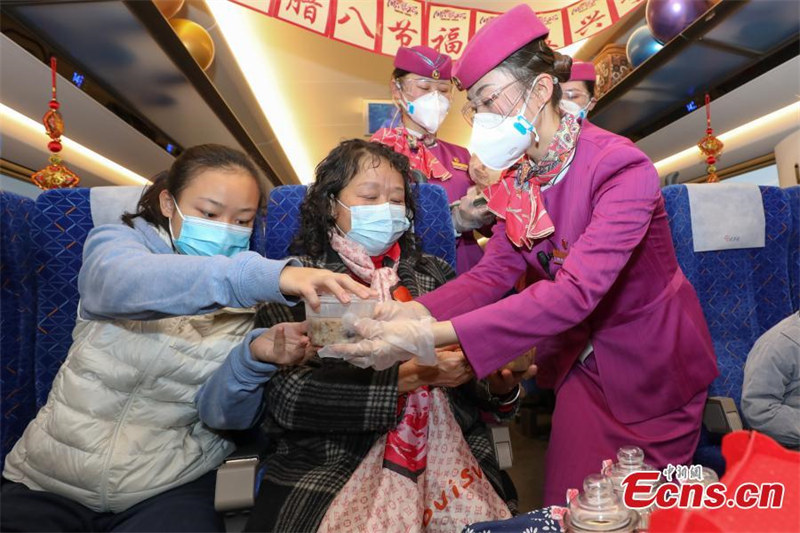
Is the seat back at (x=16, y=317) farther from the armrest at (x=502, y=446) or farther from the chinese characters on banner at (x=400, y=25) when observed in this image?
the chinese characters on banner at (x=400, y=25)

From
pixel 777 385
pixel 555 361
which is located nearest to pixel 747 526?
pixel 555 361

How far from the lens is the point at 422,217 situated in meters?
1.95

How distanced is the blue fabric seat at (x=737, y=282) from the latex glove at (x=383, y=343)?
1383 mm

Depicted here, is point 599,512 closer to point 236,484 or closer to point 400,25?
point 236,484

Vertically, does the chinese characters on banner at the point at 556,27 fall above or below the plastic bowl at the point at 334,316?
above

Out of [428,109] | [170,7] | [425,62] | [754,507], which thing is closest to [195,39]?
[170,7]

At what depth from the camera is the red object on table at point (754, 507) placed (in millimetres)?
583

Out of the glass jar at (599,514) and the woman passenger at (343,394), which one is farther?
the woman passenger at (343,394)

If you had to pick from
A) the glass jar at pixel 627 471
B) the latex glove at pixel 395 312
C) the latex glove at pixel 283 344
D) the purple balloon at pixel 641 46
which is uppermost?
the purple balloon at pixel 641 46

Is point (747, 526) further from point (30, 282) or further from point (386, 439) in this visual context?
point (30, 282)

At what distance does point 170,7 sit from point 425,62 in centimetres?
290

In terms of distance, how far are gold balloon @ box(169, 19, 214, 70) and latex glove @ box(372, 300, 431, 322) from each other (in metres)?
4.34

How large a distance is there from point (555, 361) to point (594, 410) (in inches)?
8.8

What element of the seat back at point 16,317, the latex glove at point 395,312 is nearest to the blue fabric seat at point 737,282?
the latex glove at point 395,312
